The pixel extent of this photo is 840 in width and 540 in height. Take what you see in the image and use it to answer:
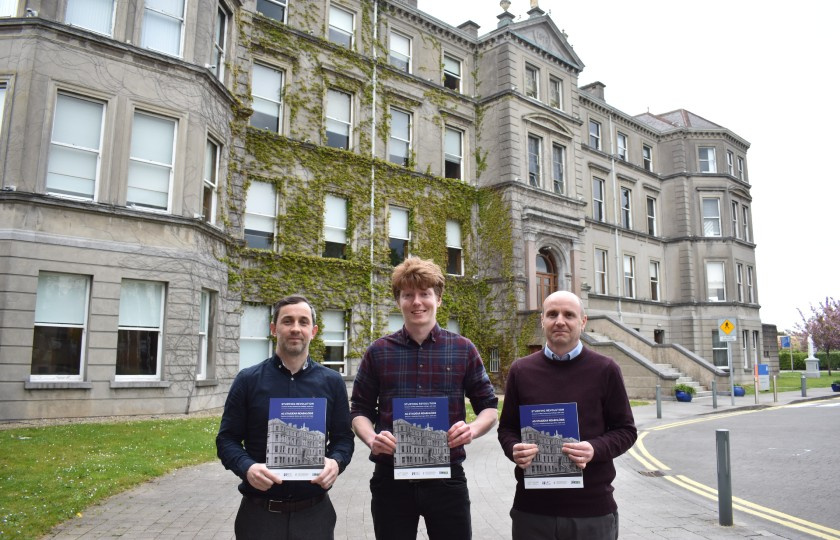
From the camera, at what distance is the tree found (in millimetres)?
60375

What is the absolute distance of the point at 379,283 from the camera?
2241 cm

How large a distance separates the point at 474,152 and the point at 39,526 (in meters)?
23.2

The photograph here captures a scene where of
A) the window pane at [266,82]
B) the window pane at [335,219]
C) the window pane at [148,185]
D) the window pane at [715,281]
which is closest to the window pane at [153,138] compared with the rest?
the window pane at [148,185]

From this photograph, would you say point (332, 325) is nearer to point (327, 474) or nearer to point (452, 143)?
point (452, 143)

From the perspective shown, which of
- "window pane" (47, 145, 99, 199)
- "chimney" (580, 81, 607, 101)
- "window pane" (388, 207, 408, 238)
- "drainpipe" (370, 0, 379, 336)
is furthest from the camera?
"chimney" (580, 81, 607, 101)

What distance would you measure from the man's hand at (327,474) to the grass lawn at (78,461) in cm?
416

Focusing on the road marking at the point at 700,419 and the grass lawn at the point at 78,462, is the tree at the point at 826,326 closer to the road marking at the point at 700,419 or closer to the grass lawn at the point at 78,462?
the road marking at the point at 700,419

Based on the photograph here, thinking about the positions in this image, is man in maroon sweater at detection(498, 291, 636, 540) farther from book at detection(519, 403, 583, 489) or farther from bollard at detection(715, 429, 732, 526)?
Answer: bollard at detection(715, 429, 732, 526)

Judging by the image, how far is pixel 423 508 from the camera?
140 inches

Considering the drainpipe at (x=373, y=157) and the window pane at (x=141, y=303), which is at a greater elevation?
the drainpipe at (x=373, y=157)

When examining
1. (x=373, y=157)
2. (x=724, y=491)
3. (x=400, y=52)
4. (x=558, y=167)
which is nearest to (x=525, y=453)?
(x=724, y=491)

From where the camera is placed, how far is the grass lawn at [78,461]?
6.35 metres

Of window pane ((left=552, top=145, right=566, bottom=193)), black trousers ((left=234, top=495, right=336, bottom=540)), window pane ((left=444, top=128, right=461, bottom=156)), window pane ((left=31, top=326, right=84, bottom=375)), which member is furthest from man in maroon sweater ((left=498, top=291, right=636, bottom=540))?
window pane ((left=552, top=145, right=566, bottom=193))

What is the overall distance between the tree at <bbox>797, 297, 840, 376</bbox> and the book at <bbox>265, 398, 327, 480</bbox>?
6689 centimetres
